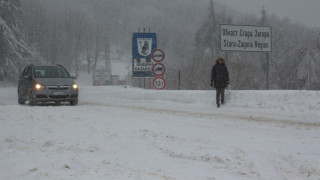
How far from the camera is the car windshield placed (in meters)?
15.0

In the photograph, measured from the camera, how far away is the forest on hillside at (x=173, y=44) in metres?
30.0

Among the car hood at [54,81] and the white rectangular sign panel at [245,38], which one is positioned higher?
the white rectangular sign panel at [245,38]

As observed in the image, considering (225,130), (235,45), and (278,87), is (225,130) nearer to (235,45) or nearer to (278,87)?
(235,45)

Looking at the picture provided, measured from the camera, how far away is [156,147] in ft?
19.5

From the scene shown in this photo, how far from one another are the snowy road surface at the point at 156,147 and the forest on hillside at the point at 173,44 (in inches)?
557

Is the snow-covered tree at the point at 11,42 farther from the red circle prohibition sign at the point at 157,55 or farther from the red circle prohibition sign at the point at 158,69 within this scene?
the red circle prohibition sign at the point at 157,55

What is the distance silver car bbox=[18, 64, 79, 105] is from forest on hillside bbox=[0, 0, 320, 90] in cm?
903

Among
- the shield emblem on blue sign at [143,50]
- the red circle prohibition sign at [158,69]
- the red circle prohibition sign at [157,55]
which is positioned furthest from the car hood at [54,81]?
the shield emblem on blue sign at [143,50]

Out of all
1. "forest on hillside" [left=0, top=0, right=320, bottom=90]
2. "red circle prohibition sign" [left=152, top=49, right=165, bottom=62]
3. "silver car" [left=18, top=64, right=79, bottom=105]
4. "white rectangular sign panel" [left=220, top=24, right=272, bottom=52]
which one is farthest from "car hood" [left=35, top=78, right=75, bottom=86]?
"forest on hillside" [left=0, top=0, right=320, bottom=90]

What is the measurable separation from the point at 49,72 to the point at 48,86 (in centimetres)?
153

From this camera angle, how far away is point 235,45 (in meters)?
19.4

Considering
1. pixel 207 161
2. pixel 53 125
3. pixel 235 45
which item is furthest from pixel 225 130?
pixel 235 45

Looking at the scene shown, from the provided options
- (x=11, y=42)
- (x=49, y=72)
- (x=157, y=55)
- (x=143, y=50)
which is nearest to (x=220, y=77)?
(x=157, y=55)

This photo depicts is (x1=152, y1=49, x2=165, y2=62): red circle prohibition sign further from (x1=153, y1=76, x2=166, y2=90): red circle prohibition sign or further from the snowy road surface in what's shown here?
the snowy road surface
